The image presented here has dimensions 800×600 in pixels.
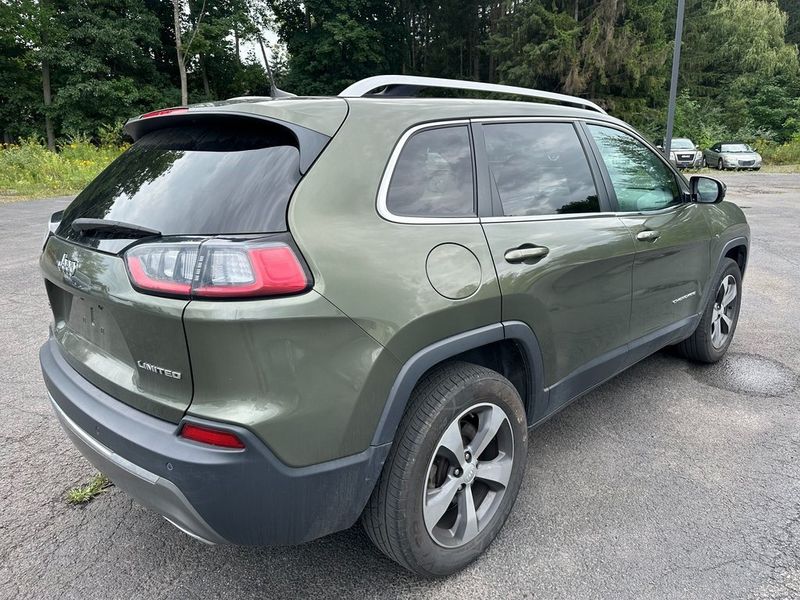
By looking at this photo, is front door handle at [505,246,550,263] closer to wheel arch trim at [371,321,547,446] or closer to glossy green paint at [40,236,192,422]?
wheel arch trim at [371,321,547,446]

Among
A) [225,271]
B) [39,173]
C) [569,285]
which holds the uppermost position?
[225,271]

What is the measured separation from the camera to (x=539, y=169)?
2.54m

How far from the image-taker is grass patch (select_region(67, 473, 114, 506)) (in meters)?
2.52

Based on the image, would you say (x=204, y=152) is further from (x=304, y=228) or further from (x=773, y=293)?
(x=773, y=293)

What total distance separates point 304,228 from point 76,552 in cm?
166

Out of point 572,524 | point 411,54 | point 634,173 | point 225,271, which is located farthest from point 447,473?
point 411,54

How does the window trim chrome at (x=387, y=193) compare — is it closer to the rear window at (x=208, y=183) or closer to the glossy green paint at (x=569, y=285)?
the glossy green paint at (x=569, y=285)

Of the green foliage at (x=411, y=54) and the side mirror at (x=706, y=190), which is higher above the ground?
the green foliage at (x=411, y=54)

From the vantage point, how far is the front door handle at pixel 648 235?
115 inches

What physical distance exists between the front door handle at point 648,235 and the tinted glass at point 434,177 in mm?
1209

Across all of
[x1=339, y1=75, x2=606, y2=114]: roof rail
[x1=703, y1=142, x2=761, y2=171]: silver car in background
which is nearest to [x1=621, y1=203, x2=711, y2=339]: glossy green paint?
[x1=339, y1=75, x2=606, y2=114]: roof rail

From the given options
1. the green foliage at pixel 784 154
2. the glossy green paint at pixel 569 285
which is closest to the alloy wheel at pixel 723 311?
the glossy green paint at pixel 569 285

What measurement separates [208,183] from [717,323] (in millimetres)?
3709

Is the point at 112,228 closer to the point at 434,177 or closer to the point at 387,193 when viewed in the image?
the point at 387,193
